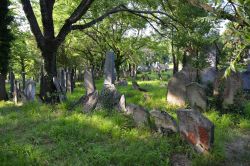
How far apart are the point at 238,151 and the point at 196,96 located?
3.35m

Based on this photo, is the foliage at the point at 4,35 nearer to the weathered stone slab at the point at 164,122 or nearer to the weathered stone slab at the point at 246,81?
the weathered stone slab at the point at 164,122

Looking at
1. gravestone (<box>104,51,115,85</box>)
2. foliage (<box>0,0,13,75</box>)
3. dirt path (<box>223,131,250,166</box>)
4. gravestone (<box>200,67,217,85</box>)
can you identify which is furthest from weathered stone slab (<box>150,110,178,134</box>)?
foliage (<box>0,0,13,75</box>)

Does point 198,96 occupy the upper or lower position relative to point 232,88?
lower

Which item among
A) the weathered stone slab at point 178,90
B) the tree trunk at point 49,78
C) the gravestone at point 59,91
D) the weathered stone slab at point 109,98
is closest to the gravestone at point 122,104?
the weathered stone slab at point 109,98

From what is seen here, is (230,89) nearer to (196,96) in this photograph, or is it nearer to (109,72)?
(196,96)

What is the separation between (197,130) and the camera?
6.46 metres

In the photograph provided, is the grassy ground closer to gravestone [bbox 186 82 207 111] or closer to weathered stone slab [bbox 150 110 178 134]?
weathered stone slab [bbox 150 110 178 134]

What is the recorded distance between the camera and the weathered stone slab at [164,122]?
7245mm

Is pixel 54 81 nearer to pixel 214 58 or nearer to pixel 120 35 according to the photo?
pixel 214 58

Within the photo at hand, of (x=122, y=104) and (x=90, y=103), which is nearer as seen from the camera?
(x=122, y=104)

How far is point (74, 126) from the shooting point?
7.68 m

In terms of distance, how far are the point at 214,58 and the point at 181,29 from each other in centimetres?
341

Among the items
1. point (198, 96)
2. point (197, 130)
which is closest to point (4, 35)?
point (198, 96)

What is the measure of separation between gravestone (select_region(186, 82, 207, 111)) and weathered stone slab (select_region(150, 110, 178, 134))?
9.01ft
